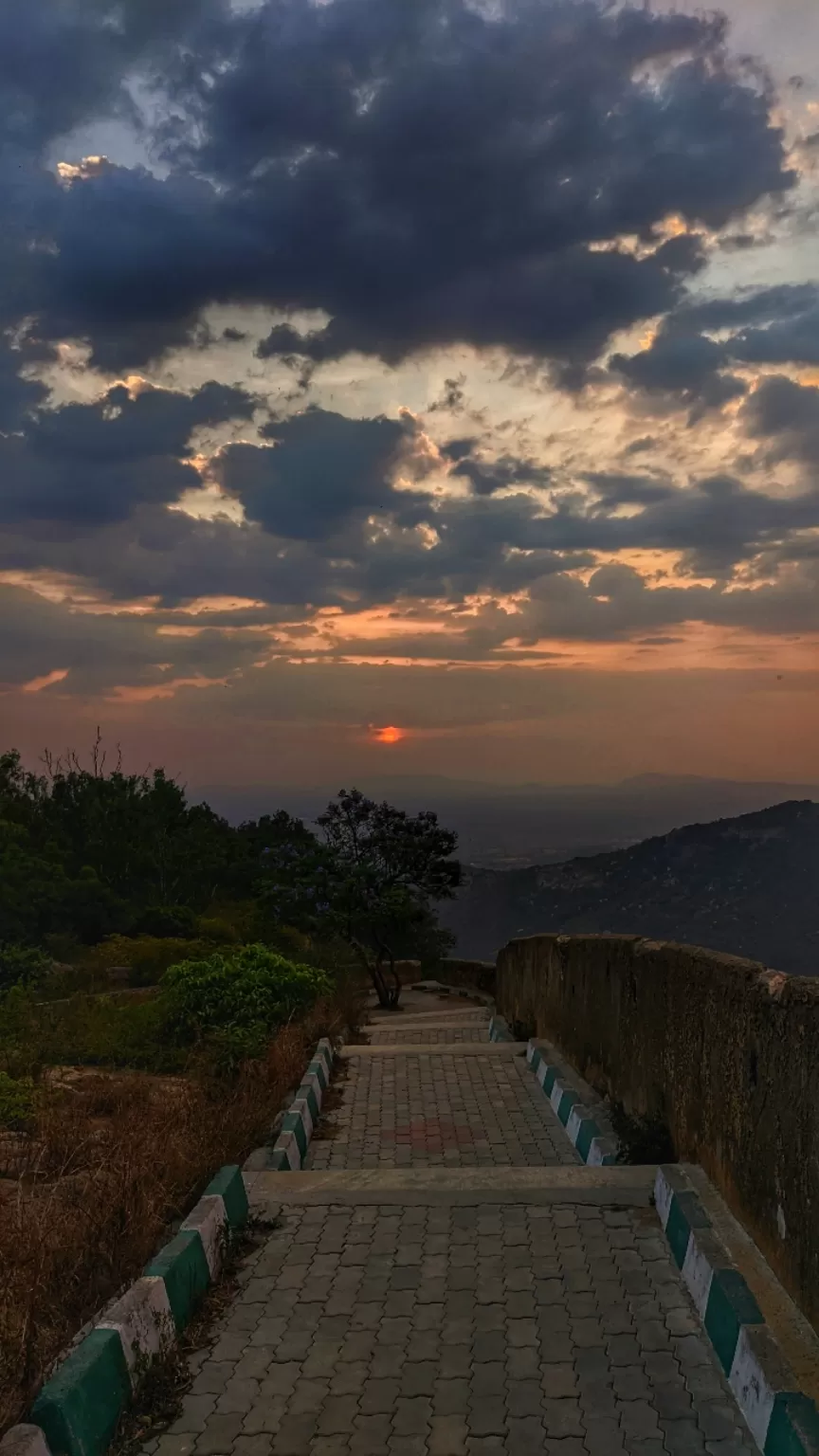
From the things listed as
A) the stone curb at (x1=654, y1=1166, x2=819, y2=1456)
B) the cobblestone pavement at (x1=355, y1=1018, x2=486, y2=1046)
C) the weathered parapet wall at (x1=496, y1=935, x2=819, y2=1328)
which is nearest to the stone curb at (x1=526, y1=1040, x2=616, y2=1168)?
the weathered parapet wall at (x1=496, y1=935, x2=819, y2=1328)

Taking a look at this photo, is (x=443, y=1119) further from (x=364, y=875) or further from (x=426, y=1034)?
(x=364, y=875)

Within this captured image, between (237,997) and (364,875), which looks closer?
(237,997)

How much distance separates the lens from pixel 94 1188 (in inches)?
183

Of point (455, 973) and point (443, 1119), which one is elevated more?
point (443, 1119)

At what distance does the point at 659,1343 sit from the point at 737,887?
79.4m

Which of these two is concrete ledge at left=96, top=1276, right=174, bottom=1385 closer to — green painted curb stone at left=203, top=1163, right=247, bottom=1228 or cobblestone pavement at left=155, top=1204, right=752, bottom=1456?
cobblestone pavement at left=155, top=1204, right=752, bottom=1456

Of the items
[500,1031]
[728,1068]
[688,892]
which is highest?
[728,1068]

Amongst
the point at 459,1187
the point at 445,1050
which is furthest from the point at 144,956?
the point at 459,1187

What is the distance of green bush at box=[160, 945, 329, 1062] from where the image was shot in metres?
9.95

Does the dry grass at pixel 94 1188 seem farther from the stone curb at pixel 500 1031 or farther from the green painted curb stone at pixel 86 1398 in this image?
the stone curb at pixel 500 1031

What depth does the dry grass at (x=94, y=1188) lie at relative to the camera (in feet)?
12.1

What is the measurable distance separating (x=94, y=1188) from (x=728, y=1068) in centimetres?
299

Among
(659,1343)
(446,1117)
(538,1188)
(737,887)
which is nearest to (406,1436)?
(659,1343)

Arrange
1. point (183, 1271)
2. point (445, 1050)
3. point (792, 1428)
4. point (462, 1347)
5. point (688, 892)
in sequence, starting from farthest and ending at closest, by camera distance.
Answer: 1. point (688, 892)
2. point (445, 1050)
3. point (183, 1271)
4. point (462, 1347)
5. point (792, 1428)
